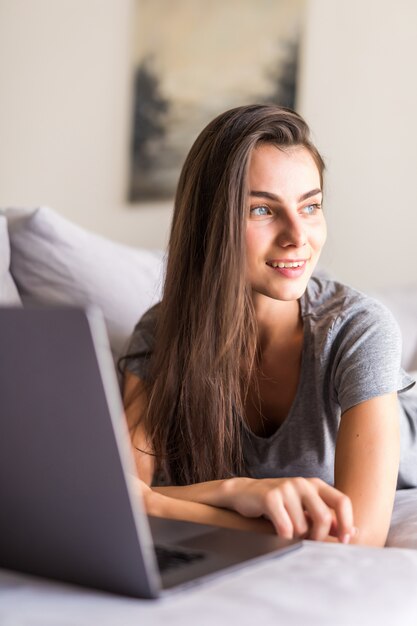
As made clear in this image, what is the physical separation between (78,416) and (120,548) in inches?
4.2

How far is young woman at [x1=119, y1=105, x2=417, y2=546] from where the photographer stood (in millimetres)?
1516

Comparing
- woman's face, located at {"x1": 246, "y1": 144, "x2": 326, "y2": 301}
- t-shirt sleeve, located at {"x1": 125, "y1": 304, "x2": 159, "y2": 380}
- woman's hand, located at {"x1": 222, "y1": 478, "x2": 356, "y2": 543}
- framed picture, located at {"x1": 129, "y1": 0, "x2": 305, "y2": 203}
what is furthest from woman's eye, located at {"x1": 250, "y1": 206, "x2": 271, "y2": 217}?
framed picture, located at {"x1": 129, "y1": 0, "x2": 305, "y2": 203}

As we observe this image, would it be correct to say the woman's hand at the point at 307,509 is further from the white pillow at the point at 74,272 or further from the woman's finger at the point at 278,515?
the white pillow at the point at 74,272

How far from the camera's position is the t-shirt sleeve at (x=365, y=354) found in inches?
55.3

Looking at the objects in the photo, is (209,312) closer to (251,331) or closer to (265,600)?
(251,331)

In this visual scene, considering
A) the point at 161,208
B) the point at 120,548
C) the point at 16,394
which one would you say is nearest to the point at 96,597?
the point at 120,548

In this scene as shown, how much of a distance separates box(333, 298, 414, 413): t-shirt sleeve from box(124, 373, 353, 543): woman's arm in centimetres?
29

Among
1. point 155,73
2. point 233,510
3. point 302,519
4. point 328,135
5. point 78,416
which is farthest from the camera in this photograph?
point 328,135

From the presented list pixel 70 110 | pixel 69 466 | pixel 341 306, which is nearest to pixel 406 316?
pixel 341 306

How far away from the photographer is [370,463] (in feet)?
4.28

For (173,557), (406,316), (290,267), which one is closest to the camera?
(173,557)

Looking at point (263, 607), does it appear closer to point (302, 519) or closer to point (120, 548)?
point (120, 548)

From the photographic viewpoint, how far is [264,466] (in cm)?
159

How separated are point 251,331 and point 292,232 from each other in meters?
0.19
